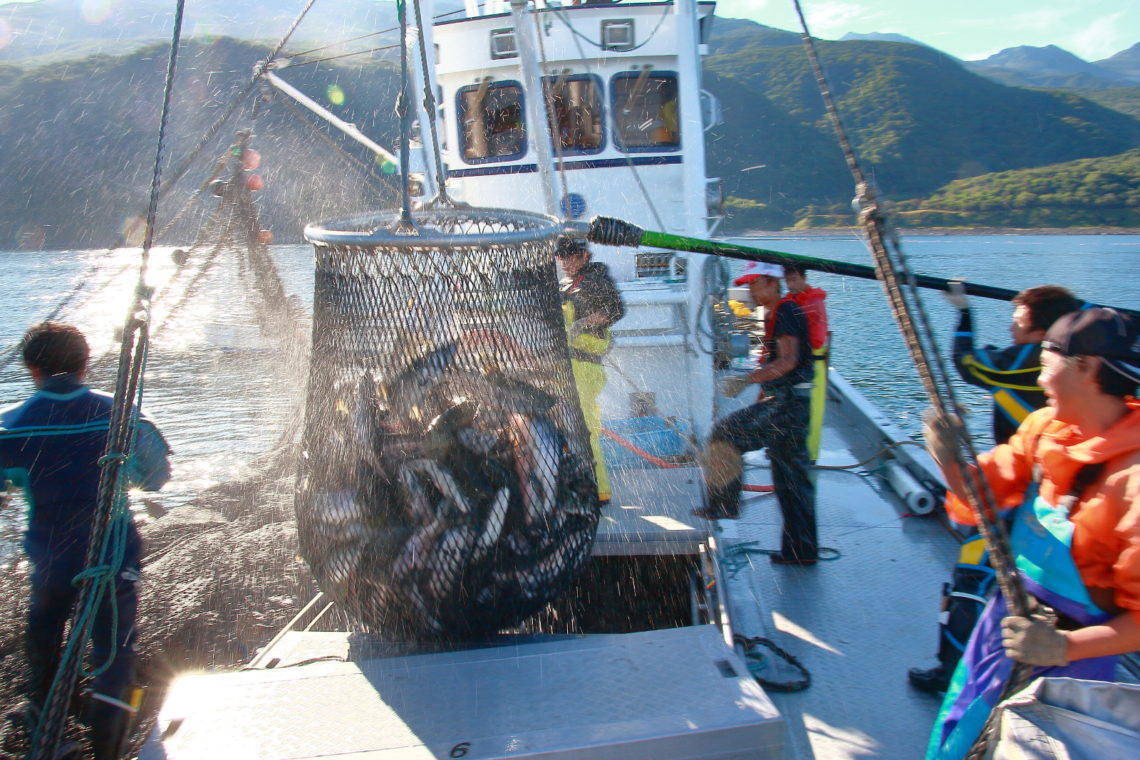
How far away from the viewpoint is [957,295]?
3236 millimetres

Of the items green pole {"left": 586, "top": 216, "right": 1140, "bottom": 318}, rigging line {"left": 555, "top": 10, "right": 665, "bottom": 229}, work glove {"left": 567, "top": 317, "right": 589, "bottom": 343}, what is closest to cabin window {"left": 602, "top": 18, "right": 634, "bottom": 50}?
rigging line {"left": 555, "top": 10, "right": 665, "bottom": 229}

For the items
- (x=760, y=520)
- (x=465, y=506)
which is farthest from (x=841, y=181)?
(x=465, y=506)

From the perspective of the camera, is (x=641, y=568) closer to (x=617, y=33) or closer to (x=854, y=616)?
(x=854, y=616)

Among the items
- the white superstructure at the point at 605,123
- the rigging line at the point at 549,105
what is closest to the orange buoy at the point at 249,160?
the white superstructure at the point at 605,123

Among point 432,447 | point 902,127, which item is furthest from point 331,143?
point 902,127

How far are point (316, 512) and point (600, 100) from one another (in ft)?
19.9

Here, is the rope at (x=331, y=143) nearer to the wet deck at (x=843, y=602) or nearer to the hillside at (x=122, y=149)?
the wet deck at (x=843, y=602)

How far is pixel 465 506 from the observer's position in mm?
2404

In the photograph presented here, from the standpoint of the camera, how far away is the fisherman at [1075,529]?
176 cm

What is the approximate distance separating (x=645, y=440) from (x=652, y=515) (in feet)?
5.98

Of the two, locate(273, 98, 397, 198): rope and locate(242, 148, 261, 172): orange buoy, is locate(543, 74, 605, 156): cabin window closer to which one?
locate(273, 98, 397, 198): rope

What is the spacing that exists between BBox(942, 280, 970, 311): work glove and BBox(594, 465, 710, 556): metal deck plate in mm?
1472

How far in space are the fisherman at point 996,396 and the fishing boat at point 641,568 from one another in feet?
1.05

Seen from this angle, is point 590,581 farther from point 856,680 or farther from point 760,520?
point 760,520
